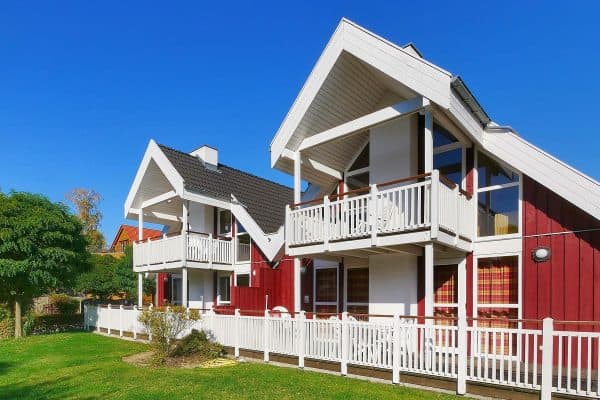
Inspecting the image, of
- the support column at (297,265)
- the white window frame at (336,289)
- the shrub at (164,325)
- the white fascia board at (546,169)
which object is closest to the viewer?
the white fascia board at (546,169)

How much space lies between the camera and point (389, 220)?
9.45 metres

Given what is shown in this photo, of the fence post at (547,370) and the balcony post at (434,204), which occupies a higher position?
the balcony post at (434,204)

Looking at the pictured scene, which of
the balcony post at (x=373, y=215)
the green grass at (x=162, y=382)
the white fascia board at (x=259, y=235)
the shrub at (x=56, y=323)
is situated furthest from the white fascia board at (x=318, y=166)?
the shrub at (x=56, y=323)

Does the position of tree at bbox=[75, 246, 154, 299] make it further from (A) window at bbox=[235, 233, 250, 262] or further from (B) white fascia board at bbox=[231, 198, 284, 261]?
(B) white fascia board at bbox=[231, 198, 284, 261]

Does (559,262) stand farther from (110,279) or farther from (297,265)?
(110,279)

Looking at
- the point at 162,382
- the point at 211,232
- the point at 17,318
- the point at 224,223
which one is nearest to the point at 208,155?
the point at 224,223

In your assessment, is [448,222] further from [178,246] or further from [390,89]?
[178,246]

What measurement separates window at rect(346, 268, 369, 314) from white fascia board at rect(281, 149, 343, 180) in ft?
8.99

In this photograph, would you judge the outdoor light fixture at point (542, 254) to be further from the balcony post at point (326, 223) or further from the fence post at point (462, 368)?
the balcony post at point (326, 223)

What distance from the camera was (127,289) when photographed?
29.2 m

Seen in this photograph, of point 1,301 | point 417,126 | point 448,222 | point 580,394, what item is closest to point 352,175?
point 417,126

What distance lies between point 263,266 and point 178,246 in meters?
3.44

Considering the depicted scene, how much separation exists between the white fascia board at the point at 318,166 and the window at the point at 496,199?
4.07 meters

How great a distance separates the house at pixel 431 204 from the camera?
8695 mm
